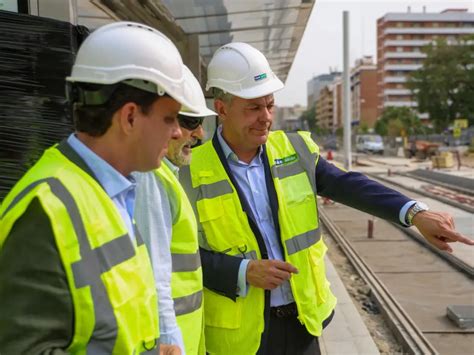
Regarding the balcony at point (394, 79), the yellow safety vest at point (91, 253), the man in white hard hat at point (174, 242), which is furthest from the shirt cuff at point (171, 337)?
the balcony at point (394, 79)

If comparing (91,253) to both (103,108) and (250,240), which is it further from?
(250,240)

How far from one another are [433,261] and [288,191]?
7932mm

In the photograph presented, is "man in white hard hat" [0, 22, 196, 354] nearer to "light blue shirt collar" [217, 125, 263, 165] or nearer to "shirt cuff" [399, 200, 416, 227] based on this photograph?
"light blue shirt collar" [217, 125, 263, 165]

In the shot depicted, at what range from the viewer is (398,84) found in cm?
11369

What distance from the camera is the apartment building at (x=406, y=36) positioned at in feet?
372

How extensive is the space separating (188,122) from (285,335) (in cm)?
117

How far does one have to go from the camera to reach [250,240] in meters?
2.54

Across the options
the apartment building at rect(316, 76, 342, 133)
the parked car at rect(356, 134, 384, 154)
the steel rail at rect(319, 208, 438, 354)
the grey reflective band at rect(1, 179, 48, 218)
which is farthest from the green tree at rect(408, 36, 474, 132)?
the apartment building at rect(316, 76, 342, 133)

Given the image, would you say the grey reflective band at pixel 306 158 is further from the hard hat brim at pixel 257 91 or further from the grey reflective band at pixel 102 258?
the grey reflective band at pixel 102 258

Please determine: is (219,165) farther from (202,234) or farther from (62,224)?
(62,224)

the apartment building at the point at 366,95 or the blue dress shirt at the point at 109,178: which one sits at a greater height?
the apartment building at the point at 366,95

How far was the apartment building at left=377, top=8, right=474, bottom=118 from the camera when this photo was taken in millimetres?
113250

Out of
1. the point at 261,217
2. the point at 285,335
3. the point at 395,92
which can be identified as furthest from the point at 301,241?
the point at 395,92

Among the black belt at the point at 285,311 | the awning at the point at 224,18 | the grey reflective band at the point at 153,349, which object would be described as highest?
the awning at the point at 224,18
